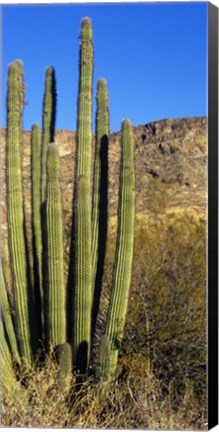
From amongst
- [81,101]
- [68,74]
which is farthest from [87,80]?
[68,74]

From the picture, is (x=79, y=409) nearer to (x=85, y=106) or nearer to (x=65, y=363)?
(x=65, y=363)

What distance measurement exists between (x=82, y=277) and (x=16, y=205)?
0.82 meters

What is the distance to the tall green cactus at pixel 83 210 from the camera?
6022 mm

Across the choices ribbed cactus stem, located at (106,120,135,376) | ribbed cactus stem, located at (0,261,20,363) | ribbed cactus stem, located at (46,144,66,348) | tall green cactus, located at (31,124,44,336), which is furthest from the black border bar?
tall green cactus, located at (31,124,44,336)

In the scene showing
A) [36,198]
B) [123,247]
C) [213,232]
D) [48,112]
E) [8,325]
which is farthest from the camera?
[36,198]

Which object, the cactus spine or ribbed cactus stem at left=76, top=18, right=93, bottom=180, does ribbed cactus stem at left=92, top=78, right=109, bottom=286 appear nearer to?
ribbed cactus stem at left=76, top=18, right=93, bottom=180

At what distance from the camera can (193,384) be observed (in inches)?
302

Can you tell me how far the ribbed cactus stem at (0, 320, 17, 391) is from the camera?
228 inches

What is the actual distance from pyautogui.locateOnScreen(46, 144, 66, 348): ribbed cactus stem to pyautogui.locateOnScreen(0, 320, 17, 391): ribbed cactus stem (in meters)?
0.36

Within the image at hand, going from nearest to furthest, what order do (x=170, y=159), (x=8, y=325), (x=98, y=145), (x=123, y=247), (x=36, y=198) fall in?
(x=123, y=247), (x=8, y=325), (x=98, y=145), (x=36, y=198), (x=170, y=159)

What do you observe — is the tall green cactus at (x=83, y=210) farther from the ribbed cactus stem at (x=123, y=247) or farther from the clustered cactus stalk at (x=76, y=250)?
the ribbed cactus stem at (x=123, y=247)

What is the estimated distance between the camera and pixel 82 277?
6.09m

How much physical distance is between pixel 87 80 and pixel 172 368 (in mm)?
3287

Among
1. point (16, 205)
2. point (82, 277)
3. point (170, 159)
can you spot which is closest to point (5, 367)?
point (82, 277)
